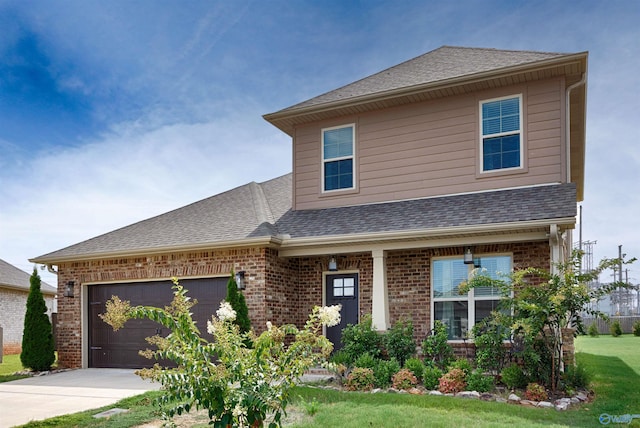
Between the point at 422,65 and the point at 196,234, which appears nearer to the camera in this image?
the point at 196,234

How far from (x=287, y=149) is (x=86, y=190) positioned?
5.41 meters

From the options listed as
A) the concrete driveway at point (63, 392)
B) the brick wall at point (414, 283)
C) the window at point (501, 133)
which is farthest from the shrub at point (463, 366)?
the concrete driveway at point (63, 392)

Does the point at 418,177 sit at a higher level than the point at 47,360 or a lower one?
higher

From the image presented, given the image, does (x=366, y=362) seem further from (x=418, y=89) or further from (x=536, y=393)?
(x=418, y=89)

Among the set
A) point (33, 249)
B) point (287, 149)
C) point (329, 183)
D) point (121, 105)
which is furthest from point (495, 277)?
point (33, 249)

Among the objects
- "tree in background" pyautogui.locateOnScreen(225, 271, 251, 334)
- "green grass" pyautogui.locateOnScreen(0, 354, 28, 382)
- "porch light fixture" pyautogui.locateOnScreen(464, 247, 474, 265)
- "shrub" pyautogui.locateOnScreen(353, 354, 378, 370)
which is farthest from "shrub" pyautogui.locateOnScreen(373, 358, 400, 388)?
"green grass" pyautogui.locateOnScreen(0, 354, 28, 382)

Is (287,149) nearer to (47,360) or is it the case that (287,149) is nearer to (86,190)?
(86,190)

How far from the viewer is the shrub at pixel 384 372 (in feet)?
29.8

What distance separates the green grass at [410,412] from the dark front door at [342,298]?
2997 mm

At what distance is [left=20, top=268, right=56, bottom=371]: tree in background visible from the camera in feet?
41.9

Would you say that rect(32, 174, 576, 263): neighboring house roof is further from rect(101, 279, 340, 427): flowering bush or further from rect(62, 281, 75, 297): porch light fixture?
rect(101, 279, 340, 427): flowering bush

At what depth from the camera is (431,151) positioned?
38.8 feet

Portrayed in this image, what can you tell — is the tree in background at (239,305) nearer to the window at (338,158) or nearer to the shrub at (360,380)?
the shrub at (360,380)

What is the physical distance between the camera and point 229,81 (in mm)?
14078
